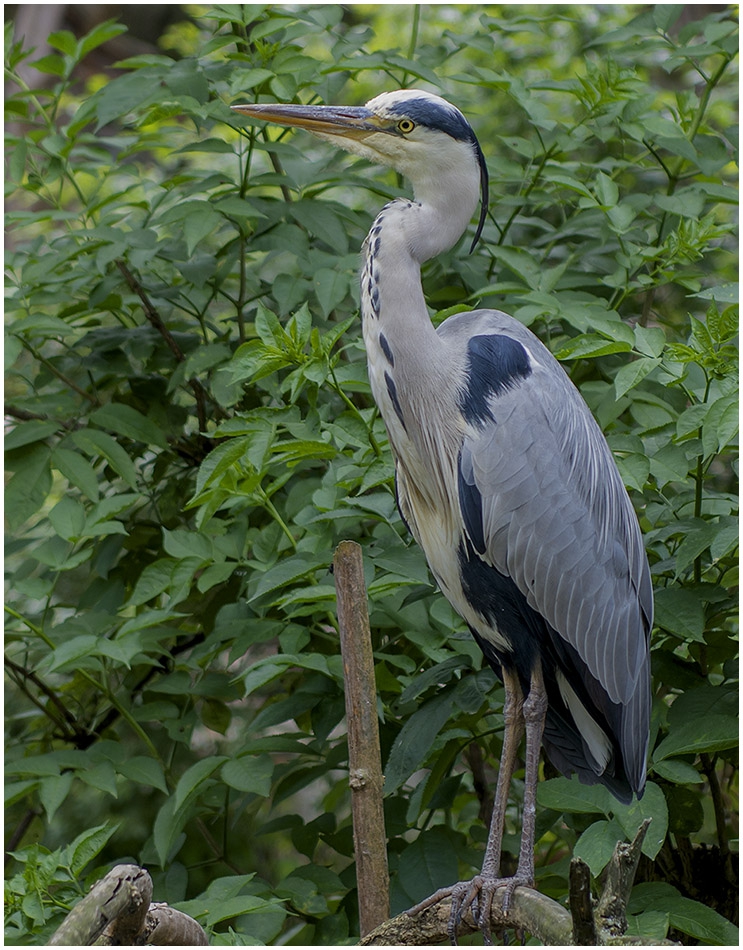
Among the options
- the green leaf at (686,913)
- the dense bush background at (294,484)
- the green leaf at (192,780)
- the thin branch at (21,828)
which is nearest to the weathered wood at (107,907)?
the dense bush background at (294,484)

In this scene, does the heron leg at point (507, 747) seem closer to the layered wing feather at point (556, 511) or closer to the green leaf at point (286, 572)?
the layered wing feather at point (556, 511)

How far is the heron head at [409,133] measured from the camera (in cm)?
167

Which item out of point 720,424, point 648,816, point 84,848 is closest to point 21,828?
point 84,848

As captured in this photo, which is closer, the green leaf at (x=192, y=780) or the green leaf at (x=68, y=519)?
the green leaf at (x=192, y=780)

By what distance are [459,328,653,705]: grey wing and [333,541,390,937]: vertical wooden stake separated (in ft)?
0.87

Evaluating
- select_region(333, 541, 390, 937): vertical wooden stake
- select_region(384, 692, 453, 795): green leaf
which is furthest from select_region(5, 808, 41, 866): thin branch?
select_region(333, 541, 390, 937): vertical wooden stake

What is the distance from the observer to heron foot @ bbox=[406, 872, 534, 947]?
150cm

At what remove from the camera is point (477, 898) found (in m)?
1.53

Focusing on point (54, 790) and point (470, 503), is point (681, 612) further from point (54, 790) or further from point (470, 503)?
point (54, 790)

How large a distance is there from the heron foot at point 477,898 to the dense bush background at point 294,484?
0.44 ft

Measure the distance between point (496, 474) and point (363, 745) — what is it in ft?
1.51

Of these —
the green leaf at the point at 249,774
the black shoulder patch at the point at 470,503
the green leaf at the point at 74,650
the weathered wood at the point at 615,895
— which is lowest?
the green leaf at the point at 249,774

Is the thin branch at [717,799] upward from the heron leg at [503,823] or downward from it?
downward

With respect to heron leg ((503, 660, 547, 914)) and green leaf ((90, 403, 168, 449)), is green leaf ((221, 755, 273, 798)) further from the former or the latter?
green leaf ((90, 403, 168, 449))
